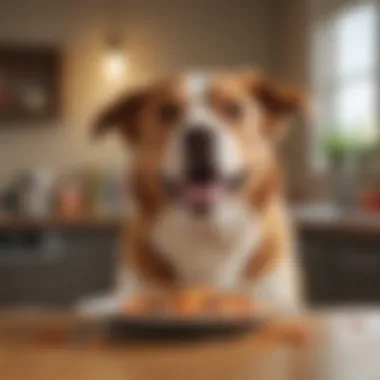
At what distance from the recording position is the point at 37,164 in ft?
13.9

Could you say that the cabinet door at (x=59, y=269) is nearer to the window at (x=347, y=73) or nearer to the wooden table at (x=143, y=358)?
the window at (x=347, y=73)

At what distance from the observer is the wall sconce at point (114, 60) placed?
4230 millimetres

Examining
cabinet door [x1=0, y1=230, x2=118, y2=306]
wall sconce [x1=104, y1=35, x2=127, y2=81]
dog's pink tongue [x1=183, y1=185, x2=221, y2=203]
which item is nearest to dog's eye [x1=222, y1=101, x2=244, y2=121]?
dog's pink tongue [x1=183, y1=185, x2=221, y2=203]

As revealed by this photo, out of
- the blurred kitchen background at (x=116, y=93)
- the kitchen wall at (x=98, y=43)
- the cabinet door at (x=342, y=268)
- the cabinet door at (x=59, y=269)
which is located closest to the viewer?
the cabinet door at (x=342, y=268)

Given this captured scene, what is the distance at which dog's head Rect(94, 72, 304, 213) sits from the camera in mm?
1114

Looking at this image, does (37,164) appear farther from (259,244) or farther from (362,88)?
(259,244)

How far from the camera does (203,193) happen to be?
110 centimetres

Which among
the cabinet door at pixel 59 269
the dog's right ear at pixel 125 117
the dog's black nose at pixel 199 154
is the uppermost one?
the dog's right ear at pixel 125 117

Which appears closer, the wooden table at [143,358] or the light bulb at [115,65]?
the wooden table at [143,358]

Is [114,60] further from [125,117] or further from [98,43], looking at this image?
[125,117]

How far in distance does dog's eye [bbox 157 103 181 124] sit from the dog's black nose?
0.03 metres

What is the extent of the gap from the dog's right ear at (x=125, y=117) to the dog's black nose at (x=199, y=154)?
0.09 metres

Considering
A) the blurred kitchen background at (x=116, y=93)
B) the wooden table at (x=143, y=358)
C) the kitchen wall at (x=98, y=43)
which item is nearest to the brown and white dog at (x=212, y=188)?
the wooden table at (x=143, y=358)

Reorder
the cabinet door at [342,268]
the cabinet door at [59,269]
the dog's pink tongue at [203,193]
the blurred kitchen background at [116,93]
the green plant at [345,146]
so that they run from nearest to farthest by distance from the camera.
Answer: the dog's pink tongue at [203,193] < the cabinet door at [342,268] < the cabinet door at [59,269] < the blurred kitchen background at [116,93] < the green plant at [345,146]
